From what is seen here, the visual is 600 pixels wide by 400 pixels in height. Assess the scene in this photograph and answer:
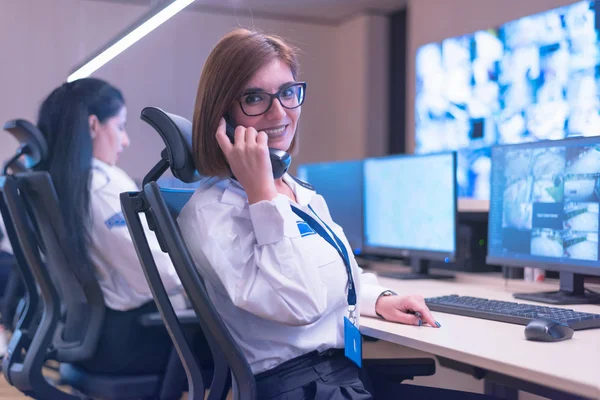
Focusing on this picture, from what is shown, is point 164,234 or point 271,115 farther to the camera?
point 271,115

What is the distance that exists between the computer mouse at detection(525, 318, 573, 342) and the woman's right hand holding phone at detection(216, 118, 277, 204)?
1.96 ft

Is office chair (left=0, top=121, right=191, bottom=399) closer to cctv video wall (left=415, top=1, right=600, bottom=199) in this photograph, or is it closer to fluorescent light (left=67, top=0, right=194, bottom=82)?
fluorescent light (left=67, top=0, right=194, bottom=82)

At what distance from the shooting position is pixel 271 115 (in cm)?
143

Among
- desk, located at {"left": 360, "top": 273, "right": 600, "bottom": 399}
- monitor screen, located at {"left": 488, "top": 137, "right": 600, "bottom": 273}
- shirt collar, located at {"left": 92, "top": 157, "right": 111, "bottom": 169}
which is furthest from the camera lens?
shirt collar, located at {"left": 92, "top": 157, "right": 111, "bottom": 169}

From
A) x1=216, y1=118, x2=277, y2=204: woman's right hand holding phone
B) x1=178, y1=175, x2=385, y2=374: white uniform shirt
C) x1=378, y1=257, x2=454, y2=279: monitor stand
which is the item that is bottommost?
x1=378, y1=257, x2=454, y2=279: monitor stand

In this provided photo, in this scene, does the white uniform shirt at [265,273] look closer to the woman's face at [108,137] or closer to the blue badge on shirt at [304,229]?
the blue badge on shirt at [304,229]

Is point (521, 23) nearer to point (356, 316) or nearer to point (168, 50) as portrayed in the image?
point (168, 50)

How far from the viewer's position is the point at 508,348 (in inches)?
50.8

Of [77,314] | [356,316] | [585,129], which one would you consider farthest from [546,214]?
[585,129]

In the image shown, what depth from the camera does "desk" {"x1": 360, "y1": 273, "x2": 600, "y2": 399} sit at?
1.09m

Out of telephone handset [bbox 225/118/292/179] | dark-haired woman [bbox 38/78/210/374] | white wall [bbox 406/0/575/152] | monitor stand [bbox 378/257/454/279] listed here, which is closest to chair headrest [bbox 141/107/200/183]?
telephone handset [bbox 225/118/292/179]

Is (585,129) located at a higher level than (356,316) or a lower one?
higher

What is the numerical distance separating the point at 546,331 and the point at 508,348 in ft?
0.36

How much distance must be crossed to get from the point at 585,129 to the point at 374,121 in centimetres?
260
